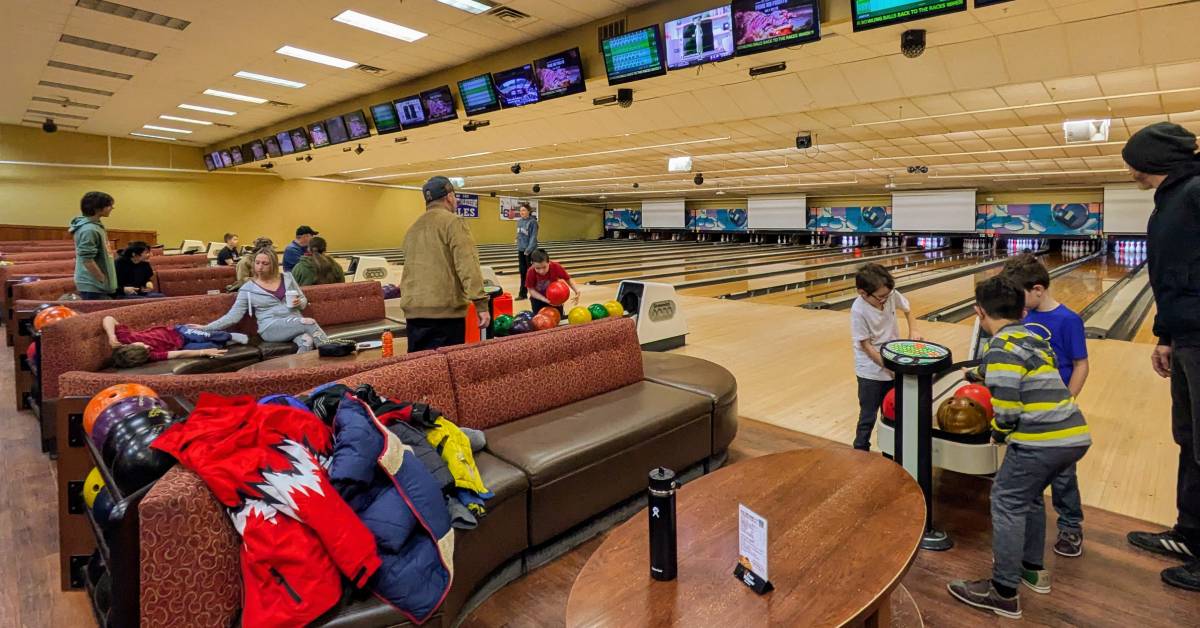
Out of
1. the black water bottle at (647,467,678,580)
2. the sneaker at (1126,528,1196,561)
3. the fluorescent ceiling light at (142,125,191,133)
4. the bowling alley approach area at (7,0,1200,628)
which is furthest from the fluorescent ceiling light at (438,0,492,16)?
the fluorescent ceiling light at (142,125,191,133)

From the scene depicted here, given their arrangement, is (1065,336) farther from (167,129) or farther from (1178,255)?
(167,129)

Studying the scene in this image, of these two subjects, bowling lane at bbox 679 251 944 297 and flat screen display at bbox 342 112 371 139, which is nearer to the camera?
flat screen display at bbox 342 112 371 139

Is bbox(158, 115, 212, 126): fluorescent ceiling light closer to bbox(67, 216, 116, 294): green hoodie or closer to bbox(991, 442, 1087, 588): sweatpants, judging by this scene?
bbox(67, 216, 116, 294): green hoodie

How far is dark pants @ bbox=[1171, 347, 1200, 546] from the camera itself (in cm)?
195

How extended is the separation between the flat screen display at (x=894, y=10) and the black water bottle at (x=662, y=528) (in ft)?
12.2

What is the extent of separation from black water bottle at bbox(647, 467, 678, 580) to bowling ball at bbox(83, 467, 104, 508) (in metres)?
1.54

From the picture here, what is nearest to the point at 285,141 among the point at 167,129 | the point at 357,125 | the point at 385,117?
the point at 357,125

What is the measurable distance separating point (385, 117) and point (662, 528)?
7914 millimetres

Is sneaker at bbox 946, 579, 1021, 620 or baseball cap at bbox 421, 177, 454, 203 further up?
baseball cap at bbox 421, 177, 454, 203

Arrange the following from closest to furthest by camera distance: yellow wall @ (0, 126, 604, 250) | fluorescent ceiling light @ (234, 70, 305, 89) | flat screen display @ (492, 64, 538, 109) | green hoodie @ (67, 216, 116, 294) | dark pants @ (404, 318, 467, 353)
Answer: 1. dark pants @ (404, 318, 467, 353)
2. green hoodie @ (67, 216, 116, 294)
3. flat screen display @ (492, 64, 538, 109)
4. fluorescent ceiling light @ (234, 70, 305, 89)
5. yellow wall @ (0, 126, 604, 250)

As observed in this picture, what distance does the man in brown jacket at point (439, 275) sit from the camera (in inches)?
114

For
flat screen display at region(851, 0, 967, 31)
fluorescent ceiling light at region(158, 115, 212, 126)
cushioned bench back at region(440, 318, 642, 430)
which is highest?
fluorescent ceiling light at region(158, 115, 212, 126)

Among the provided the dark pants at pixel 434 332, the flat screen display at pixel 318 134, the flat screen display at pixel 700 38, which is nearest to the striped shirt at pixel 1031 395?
the dark pants at pixel 434 332

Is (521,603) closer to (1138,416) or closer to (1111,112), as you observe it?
(1138,416)
